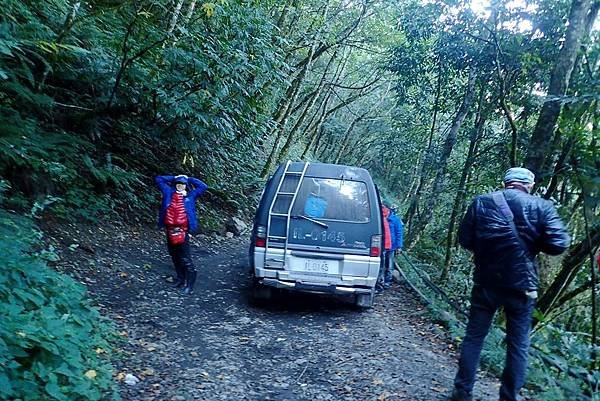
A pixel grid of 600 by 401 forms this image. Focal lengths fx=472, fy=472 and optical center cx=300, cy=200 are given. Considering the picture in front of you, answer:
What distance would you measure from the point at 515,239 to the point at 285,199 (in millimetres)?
3366

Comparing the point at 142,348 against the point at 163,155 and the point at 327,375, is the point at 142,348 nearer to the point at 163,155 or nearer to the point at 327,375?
the point at 327,375

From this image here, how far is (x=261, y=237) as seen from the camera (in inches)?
252

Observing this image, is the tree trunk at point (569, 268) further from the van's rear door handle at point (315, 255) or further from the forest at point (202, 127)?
the van's rear door handle at point (315, 255)

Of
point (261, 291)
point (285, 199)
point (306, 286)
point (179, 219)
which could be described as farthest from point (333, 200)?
point (179, 219)

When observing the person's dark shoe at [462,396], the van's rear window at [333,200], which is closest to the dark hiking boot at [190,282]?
the van's rear window at [333,200]

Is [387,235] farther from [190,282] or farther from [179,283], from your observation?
[179,283]

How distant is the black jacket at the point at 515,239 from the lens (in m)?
3.81

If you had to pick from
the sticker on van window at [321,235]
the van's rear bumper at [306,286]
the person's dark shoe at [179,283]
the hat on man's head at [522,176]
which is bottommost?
the person's dark shoe at [179,283]

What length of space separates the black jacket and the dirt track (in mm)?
1293

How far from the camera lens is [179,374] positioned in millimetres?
4523

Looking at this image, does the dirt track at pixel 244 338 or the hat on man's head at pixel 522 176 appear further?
the dirt track at pixel 244 338

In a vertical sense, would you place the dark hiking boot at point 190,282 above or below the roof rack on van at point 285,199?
below

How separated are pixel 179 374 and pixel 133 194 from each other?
6375 millimetres

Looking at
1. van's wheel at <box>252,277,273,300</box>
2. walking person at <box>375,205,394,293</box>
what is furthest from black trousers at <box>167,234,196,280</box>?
walking person at <box>375,205,394,293</box>
